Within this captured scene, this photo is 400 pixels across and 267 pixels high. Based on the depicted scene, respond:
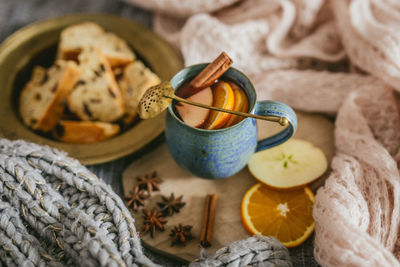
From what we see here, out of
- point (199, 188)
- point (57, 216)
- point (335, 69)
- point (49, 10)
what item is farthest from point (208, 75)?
point (49, 10)

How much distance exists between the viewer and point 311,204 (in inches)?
34.9

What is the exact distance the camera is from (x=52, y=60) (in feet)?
3.98

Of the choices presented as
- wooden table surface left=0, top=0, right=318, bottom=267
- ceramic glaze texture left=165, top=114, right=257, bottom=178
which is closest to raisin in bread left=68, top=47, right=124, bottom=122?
ceramic glaze texture left=165, top=114, right=257, bottom=178

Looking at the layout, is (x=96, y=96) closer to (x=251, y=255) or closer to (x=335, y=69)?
(x=251, y=255)

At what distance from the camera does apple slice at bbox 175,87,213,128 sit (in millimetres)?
780

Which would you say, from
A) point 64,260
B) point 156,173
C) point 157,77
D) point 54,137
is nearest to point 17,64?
point 54,137

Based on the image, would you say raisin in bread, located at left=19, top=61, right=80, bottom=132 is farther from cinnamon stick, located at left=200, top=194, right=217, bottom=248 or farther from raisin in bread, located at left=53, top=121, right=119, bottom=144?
cinnamon stick, located at left=200, top=194, right=217, bottom=248

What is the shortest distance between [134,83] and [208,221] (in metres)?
0.45

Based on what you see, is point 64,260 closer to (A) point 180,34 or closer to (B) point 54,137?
(B) point 54,137

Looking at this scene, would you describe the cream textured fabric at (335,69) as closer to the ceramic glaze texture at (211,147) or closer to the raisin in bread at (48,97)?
the ceramic glaze texture at (211,147)

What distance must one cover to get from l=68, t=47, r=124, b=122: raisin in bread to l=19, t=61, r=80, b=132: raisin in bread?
27 mm

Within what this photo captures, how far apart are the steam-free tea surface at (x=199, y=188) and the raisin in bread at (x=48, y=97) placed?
27 cm

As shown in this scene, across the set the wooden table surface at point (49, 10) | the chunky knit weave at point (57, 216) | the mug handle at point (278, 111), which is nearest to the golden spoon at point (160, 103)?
the mug handle at point (278, 111)

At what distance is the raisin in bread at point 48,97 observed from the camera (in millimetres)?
1033
